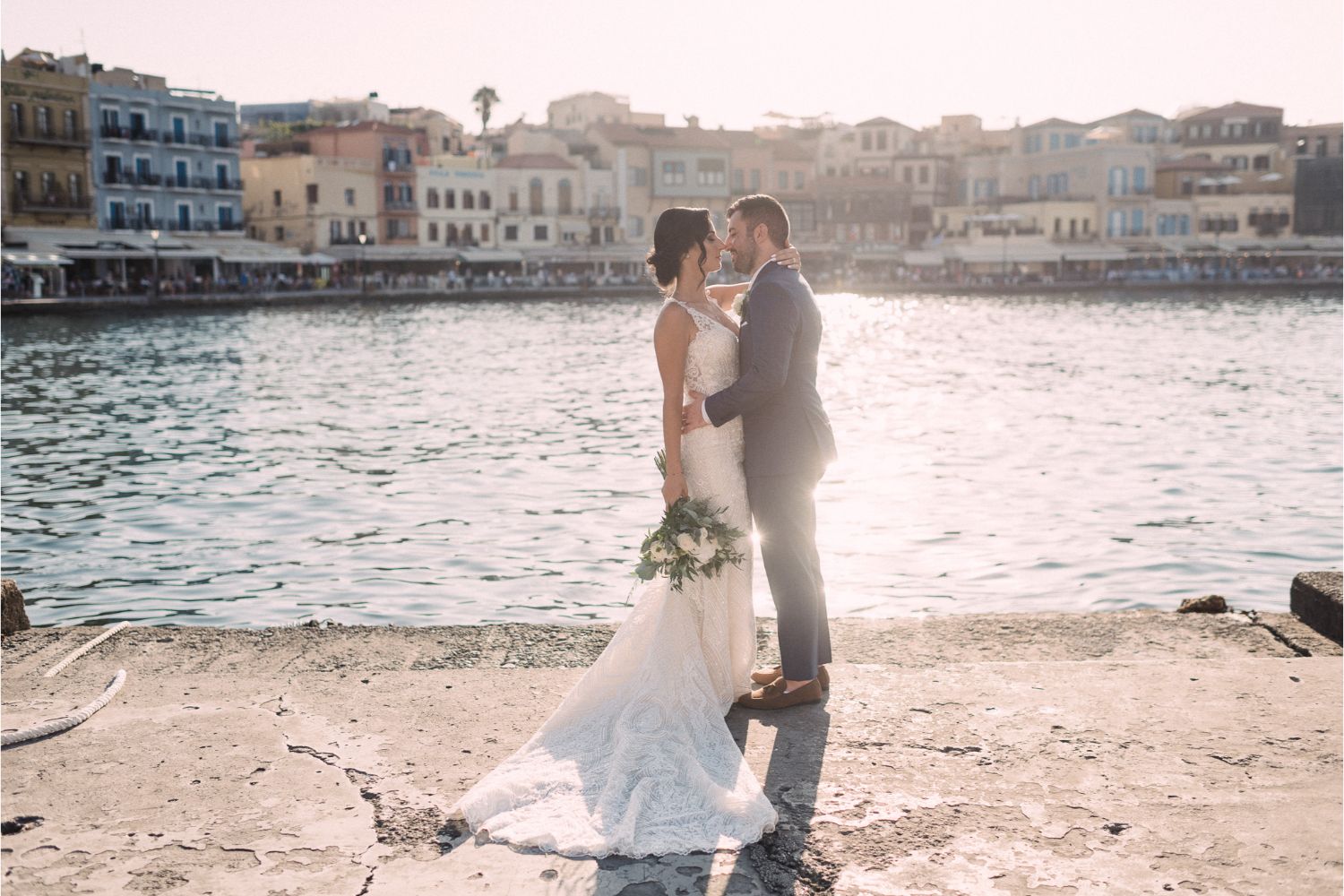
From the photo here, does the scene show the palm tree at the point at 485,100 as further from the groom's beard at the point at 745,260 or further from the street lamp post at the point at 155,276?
the groom's beard at the point at 745,260

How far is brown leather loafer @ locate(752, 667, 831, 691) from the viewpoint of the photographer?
4211 millimetres

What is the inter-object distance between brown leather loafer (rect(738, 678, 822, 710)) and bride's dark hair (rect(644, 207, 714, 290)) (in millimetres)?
1322

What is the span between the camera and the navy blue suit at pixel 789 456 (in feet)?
12.8

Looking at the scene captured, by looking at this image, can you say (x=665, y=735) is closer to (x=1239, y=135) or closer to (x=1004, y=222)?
(x=1004, y=222)

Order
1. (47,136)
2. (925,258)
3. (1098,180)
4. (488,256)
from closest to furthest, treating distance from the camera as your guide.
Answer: (47,136), (488,256), (925,258), (1098,180)

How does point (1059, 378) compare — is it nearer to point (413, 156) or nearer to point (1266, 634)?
point (1266, 634)

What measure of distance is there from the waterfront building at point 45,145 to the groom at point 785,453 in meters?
49.0

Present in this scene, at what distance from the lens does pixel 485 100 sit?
80.6 m

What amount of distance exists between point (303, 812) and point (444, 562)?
609 centimetres

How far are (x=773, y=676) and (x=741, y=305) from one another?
123cm

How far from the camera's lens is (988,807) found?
3.21 metres

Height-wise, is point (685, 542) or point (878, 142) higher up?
point (878, 142)

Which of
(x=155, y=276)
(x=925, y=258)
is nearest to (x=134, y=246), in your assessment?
(x=155, y=276)

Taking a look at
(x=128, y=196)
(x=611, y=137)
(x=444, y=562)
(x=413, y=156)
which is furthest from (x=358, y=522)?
(x=611, y=137)
